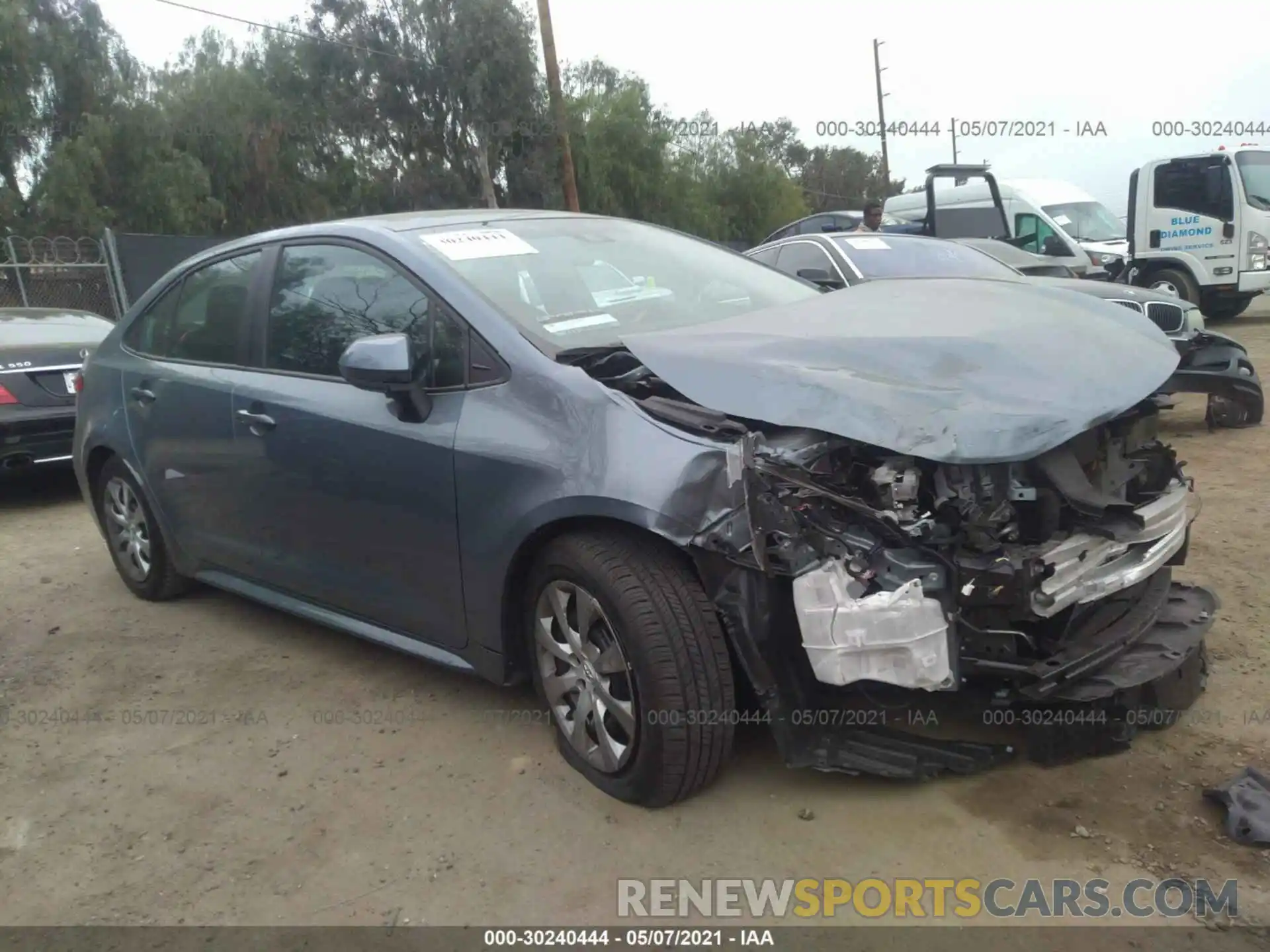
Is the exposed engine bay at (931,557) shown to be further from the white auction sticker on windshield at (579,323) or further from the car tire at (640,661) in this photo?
the white auction sticker on windshield at (579,323)

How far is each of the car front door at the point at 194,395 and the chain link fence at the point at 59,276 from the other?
10.4m

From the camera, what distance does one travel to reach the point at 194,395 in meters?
4.00

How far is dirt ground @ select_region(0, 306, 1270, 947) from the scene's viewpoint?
2.50 metres

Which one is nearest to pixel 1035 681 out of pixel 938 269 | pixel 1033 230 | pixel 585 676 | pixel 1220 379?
pixel 585 676

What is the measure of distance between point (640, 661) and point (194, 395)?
2370 mm

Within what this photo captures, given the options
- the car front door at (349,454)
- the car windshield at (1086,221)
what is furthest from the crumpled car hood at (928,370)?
the car windshield at (1086,221)

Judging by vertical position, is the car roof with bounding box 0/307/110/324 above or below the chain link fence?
below

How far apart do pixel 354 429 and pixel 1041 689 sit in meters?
2.16

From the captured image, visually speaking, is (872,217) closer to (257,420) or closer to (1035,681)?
(257,420)

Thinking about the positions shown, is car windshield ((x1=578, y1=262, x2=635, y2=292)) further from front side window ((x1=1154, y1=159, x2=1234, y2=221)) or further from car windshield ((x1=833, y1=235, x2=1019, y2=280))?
front side window ((x1=1154, y1=159, x2=1234, y2=221))

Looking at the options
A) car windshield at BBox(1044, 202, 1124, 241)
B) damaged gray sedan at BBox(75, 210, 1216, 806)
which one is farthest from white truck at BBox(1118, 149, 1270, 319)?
damaged gray sedan at BBox(75, 210, 1216, 806)

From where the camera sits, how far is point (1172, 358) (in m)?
3.14

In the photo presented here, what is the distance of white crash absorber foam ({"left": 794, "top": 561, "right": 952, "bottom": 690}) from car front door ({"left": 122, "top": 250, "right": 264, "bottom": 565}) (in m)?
2.39

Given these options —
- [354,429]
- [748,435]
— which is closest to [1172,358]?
[748,435]
